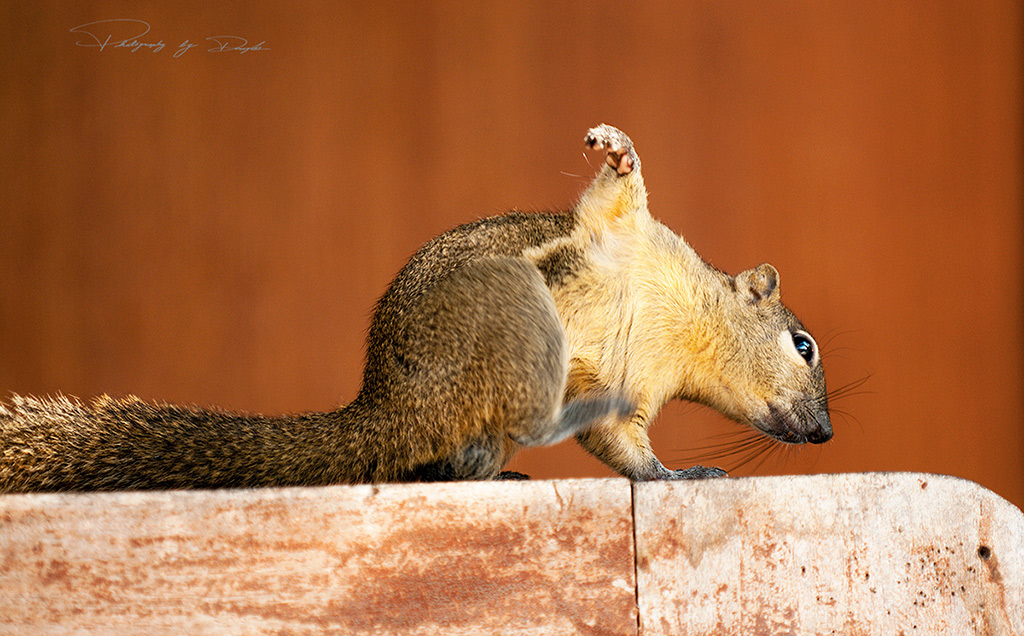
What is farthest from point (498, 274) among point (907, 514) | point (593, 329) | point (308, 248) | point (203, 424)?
point (308, 248)

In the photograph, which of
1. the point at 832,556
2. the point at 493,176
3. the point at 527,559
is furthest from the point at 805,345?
the point at 493,176

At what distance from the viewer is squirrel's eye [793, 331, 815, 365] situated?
1470 mm

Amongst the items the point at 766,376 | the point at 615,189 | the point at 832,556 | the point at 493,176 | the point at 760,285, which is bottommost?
the point at 832,556

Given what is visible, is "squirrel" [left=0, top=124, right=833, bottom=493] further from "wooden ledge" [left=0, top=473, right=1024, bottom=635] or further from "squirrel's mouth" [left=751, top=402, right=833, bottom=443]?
"wooden ledge" [left=0, top=473, right=1024, bottom=635]

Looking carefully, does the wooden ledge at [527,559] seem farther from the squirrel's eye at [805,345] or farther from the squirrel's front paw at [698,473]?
the squirrel's eye at [805,345]

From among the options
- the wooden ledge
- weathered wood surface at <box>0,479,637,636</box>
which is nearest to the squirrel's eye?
the wooden ledge

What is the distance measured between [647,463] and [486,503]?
47 centimetres

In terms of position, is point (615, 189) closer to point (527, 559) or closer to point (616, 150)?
point (616, 150)

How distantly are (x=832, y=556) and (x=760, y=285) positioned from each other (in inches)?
23.9

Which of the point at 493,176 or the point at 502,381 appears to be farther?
the point at 493,176

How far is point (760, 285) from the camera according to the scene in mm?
1487

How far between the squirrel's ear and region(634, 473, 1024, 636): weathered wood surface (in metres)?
0.55

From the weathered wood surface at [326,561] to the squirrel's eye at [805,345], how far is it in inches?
24.4

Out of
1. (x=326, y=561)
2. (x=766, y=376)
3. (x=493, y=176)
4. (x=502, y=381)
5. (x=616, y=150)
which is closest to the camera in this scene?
(x=326, y=561)
